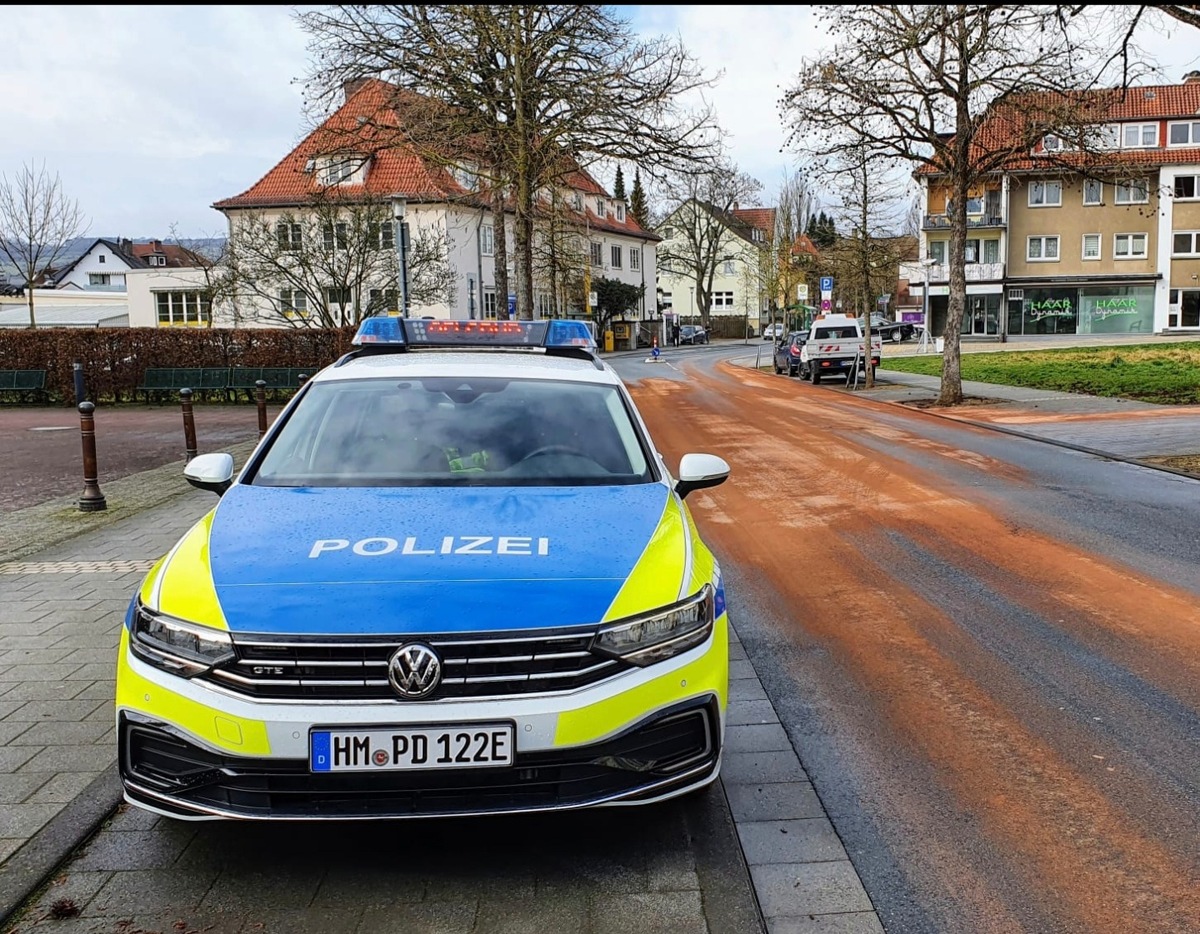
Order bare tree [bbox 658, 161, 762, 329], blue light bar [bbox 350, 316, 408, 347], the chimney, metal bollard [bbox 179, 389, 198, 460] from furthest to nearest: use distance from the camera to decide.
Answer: bare tree [bbox 658, 161, 762, 329] → the chimney → metal bollard [bbox 179, 389, 198, 460] → blue light bar [bbox 350, 316, 408, 347]

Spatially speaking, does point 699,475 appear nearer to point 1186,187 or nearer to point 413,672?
point 413,672

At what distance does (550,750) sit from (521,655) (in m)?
0.29

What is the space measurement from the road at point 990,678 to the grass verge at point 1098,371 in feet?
39.3

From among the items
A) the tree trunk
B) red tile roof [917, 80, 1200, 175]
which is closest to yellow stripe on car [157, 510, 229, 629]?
red tile roof [917, 80, 1200, 175]

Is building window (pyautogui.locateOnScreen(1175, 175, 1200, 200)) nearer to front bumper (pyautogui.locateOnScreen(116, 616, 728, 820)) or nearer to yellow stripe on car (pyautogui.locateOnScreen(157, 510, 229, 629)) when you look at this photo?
front bumper (pyautogui.locateOnScreen(116, 616, 728, 820))

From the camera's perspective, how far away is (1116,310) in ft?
196

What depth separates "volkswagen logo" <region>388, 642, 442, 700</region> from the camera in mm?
3090

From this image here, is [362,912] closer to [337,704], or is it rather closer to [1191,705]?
[337,704]

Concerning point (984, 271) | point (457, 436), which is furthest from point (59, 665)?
point (984, 271)

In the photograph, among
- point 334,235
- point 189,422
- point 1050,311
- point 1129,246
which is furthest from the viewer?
point 1050,311

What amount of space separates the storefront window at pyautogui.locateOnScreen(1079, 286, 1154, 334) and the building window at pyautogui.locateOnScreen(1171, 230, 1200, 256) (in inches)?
91.1

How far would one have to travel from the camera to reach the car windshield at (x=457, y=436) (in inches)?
177

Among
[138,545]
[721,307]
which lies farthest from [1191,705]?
[721,307]

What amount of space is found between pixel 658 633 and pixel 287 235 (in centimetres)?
2916
